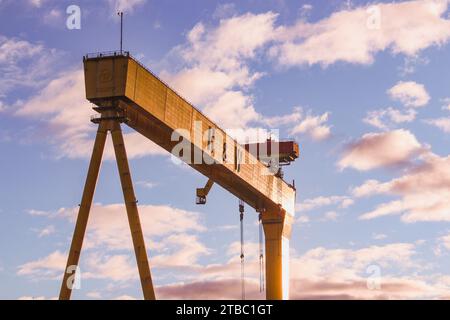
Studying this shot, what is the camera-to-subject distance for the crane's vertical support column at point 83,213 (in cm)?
4469

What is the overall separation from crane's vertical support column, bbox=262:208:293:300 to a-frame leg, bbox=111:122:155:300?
29278 mm

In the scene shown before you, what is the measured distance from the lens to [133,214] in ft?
154

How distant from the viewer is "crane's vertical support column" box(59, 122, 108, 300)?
4469cm

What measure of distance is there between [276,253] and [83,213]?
3320 cm

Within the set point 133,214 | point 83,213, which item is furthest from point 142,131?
point 83,213

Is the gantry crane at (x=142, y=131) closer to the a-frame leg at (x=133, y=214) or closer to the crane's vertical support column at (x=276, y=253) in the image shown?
Result: the a-frame leg at (x=133, y=214)

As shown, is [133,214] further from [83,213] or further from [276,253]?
[276,253]

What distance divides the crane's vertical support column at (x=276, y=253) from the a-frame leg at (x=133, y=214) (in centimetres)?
2928

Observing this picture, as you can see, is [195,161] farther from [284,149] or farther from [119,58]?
[284,149]

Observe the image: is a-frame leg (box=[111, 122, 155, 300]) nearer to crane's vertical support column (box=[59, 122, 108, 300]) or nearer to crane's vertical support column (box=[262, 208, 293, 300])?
crane's vertical support column (box=[59, 122, 108, 300])

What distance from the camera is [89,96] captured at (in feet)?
152

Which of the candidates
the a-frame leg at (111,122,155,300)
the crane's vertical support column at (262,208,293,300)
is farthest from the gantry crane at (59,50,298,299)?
the crane's vertical support column at (262,208,293,300)

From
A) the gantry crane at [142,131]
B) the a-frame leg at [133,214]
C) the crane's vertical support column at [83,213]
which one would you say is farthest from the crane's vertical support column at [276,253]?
the crane's vertical support column at [83,213]
